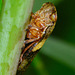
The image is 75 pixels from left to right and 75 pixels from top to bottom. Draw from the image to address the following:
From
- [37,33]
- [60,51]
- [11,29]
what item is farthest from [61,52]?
[11,29]

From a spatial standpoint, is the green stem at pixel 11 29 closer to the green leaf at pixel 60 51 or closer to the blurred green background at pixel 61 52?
the blurred green background at pixel 61 52

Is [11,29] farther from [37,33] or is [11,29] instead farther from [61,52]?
[61,52]

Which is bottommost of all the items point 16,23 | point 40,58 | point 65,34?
point 40,58

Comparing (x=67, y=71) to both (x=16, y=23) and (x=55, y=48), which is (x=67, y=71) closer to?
(x=55, y=48)

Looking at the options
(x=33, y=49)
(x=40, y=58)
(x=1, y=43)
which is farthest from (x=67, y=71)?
(x=1, y=43)

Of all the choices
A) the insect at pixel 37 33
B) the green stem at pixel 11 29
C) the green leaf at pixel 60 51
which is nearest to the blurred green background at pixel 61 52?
the green leaf at pixel 60 51

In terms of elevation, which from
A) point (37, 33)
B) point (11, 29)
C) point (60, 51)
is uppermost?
point (11, 29)
